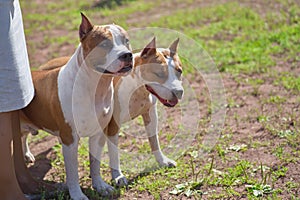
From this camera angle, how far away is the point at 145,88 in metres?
4.36

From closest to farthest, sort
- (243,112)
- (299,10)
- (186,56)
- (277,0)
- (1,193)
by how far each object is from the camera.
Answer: (1,193) → (243,112) → (186,56) → (299,10) → (277,0)

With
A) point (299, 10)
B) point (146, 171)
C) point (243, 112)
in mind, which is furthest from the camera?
point (299, 10)

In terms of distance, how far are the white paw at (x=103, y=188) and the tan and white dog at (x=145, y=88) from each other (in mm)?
115

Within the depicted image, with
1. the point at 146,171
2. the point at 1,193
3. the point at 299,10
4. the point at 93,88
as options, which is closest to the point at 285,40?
the point at 299,10

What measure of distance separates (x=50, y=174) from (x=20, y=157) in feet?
1.62

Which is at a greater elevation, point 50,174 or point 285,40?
point 285,40

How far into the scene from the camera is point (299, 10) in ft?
27.7

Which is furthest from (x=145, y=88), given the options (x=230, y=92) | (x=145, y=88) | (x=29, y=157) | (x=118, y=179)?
(x=230, y=92)

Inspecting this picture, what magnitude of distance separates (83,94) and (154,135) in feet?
3.15

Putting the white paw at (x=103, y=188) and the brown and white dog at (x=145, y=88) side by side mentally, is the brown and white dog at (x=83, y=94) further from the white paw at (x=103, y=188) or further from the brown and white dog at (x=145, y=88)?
the brown and white dog at (x=145, y=88)

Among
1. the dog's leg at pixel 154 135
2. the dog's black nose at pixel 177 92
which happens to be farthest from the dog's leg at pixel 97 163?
the dog's black nose at pixel 177 92

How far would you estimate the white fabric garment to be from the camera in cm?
380

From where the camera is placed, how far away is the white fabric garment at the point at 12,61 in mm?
3803

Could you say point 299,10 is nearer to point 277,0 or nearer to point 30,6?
point 277,0
